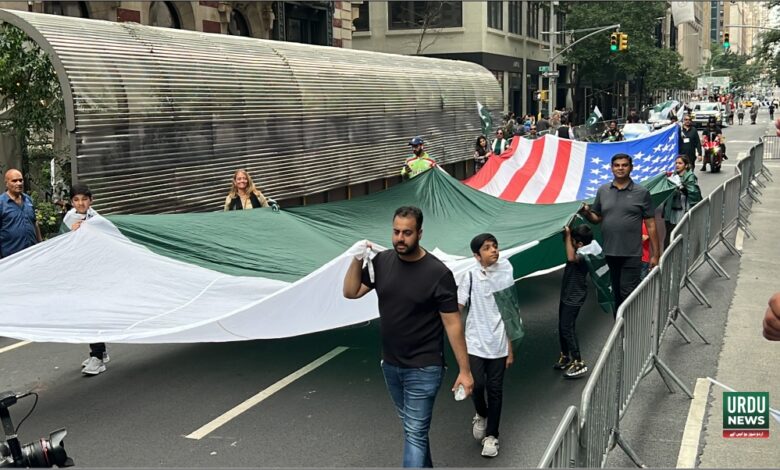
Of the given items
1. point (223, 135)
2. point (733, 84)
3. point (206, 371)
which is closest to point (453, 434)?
point (206, 371)

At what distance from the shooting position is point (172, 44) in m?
13.3

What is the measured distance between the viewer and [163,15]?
2319cm

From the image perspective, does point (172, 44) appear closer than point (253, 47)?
Yes

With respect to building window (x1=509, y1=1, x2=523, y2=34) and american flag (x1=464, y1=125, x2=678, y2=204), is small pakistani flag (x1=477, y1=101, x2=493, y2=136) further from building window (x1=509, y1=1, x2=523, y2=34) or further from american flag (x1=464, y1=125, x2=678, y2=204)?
building window (x1=509, y1=1, x2=523, y2=34)

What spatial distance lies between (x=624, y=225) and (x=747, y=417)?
2493 mm

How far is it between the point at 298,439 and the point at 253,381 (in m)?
1.57

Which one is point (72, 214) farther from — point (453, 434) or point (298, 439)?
point (453, 434)

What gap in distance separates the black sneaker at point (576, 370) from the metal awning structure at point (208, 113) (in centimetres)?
691

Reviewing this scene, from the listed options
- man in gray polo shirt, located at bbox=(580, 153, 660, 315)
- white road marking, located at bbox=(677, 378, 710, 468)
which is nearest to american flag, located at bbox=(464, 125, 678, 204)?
man in gray polo shirt, located at bbox=(580, 153, 660, 315)

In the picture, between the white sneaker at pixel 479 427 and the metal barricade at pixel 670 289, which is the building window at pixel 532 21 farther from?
the white sneaker at pixel 479 427

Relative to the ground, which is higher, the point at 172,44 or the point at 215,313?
the point at 172,44

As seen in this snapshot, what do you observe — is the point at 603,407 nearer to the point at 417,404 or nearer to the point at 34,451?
the point at 417,404

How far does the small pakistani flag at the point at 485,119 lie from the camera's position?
26.9m

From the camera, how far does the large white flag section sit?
6.73 metres
